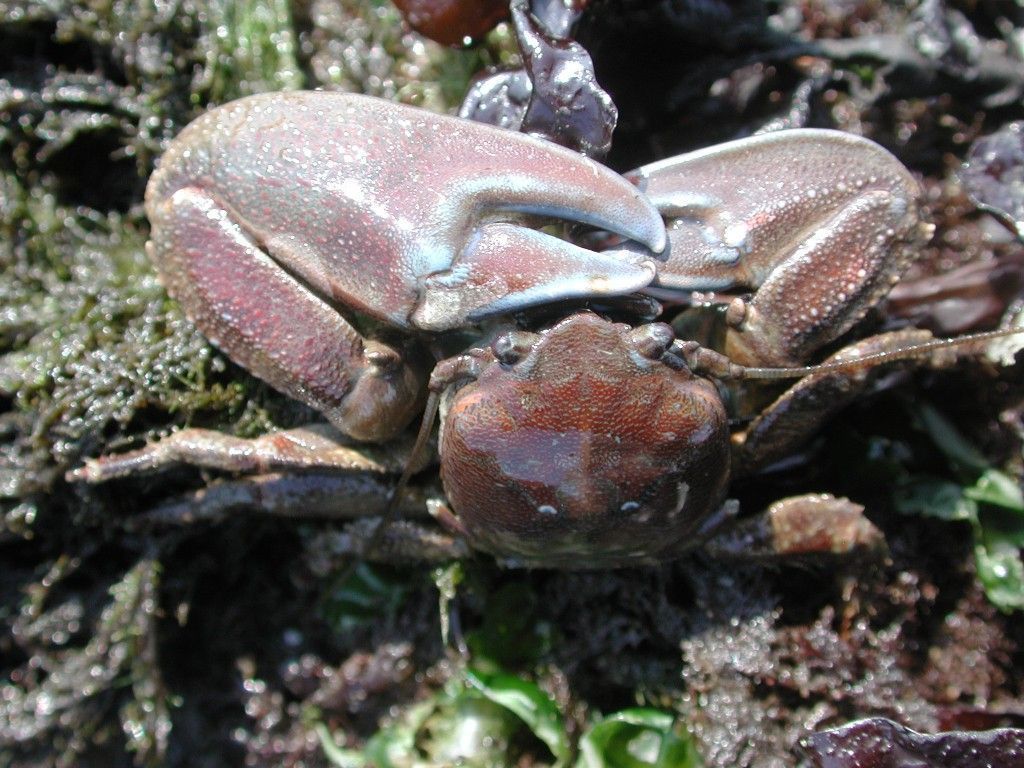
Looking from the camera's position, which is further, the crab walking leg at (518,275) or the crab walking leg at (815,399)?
the crab walking leg at (815,399)

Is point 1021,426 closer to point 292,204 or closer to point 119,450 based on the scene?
point 292,204

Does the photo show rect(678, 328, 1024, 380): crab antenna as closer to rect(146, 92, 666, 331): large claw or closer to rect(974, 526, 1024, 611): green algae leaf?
rect(146, 92, 666, 331): large claw

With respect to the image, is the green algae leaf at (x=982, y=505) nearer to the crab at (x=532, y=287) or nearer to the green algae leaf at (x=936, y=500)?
the green algae leaf at (x=936, y=500)

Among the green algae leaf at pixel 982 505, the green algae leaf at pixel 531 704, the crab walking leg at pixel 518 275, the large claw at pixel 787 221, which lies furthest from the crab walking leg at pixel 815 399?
the green algae leaf at pixel 531 704

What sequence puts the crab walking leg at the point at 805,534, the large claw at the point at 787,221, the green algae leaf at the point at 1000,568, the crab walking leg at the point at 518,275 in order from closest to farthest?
the crab walking leg at the point at 518,275 < the large claw at the point at 787,221 < the crab walking leg at the point at 805,534 < the green algae leaf at the point at 1000,568

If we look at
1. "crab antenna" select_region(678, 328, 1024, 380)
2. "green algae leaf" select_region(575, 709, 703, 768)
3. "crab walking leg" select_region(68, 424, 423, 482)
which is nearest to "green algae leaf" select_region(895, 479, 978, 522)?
"crab antenna" select_region(678, 328, 1024, 380)

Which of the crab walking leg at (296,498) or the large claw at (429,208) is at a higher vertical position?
the large claw at (429,208)

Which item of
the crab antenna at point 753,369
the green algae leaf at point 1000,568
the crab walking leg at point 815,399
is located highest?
the crab antenna at point 753,369
